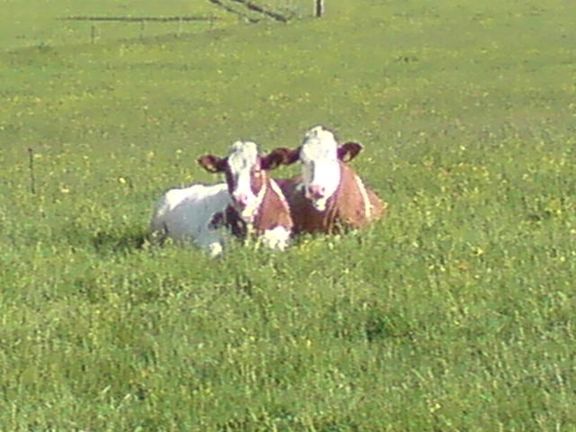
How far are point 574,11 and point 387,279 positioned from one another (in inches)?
2182

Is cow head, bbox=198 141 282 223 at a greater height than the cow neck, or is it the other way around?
cow head, bbox=198 141 282 223

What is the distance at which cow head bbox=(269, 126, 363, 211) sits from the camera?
11.3 metres

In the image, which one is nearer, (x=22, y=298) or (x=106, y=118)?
(x=22, y=298)

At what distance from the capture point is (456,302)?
25.3 ft

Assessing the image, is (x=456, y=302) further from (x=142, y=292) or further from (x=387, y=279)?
(x=142, y=292)

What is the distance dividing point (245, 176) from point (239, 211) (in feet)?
1.00

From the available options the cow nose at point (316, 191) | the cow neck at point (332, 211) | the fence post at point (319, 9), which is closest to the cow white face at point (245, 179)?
the cow nose at point (316, 191)

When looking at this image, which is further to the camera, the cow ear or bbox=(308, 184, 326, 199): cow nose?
the cow ear

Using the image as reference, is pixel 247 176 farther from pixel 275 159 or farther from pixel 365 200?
pixel 365 200

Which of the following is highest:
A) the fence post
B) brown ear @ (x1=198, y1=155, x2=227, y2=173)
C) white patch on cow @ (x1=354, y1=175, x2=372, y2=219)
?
brown ear @ (x1=198, y1=155, x2=227, y2=173)

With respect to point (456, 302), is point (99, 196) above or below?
below

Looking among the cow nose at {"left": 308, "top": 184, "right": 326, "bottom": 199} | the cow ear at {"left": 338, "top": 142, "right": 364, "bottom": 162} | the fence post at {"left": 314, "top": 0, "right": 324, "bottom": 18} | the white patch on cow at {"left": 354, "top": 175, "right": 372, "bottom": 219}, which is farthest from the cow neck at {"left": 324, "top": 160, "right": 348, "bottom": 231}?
the fence post at {"left": 314, "top": 0, "right": 324, "bottom": 18}

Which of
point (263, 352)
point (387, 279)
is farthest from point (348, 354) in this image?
point (387, 279)

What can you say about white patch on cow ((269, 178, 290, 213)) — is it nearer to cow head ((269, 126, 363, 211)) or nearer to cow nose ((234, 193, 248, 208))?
cow head ((269, 126, 363, 211))
